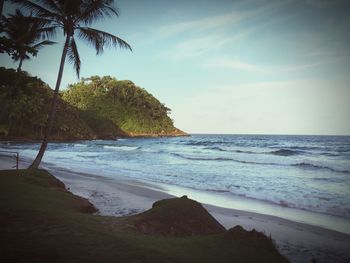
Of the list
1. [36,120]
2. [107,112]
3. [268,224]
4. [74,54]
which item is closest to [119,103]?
[107,112]

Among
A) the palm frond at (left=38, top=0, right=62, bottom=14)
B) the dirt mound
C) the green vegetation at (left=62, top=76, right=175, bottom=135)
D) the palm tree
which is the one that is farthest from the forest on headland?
the dirt mound

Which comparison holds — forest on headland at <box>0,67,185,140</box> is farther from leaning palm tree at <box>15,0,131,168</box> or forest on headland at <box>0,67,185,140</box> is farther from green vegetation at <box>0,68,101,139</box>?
leaning palm tree at <box>15,0,131,168</box>

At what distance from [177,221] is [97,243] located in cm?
222

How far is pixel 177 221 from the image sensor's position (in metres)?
5.56

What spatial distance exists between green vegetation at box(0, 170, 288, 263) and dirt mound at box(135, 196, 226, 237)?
425 millimetres

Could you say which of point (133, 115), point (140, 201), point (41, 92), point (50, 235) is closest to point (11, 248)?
point (50, 235)

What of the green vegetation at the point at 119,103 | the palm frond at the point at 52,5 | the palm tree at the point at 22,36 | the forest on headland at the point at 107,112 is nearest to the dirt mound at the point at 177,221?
the palm tree at the point at 22,36

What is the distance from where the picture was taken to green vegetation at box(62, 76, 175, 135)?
12238 cm

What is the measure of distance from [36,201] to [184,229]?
338cm

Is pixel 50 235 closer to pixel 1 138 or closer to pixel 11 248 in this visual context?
pixel 11 248

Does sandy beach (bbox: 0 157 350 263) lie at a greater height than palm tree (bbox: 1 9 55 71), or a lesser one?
lesser

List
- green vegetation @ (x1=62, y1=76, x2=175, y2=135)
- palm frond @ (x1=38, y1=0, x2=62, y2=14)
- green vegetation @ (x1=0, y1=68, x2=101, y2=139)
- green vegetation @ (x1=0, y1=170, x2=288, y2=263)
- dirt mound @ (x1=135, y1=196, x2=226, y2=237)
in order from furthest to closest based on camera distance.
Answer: green vegetation @ (x1=62, y1=76, x2=175, y2=135) < green vegetation @ (x1=0, y1=68, x2=101, y2=139) < palm frond @ (x1=38, y1=0, x2=62, y2=14) < dirt mound @ (x1=135, y1=196, x2=226, y2=237) < green vegetation @ (x1=0, y1=170, x2=288, y2=263)

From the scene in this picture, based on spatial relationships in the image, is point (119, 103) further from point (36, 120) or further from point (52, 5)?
point (52, 5)

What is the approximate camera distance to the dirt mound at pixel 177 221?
17.6 ft
